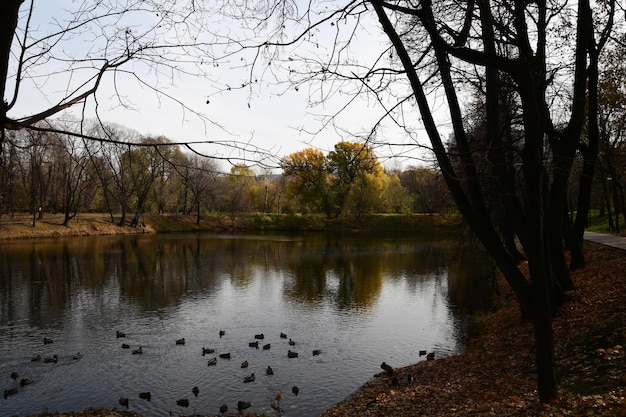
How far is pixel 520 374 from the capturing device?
8.07 m

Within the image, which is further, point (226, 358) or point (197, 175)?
point (226, 358)

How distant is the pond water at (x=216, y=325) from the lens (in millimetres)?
10398

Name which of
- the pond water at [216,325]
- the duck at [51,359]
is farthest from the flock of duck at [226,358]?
the duck at [51,359]

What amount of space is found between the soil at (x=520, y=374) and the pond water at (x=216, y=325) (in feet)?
4.26

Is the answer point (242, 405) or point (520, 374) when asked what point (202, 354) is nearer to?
point (242, 405)

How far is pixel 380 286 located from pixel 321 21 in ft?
60.0

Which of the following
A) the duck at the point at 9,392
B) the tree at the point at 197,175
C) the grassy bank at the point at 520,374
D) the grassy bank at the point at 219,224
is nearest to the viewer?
the tree at the point at 197,175

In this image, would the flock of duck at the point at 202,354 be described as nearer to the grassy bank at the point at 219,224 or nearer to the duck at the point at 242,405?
the duck at the point at 242,405

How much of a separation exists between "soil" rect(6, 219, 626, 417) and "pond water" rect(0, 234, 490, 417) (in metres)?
1.30

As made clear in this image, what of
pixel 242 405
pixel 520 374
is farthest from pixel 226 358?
pixel 520 374

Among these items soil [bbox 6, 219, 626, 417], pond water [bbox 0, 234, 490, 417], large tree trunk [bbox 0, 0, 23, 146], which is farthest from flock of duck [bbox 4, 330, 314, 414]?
large tree trunk [bbox 0, 0, 23, 146]

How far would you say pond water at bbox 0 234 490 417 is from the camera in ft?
34.1

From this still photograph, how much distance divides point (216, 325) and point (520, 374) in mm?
10485

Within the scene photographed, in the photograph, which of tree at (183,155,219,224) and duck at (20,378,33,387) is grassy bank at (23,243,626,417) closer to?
duck at (20,378,33,387)
